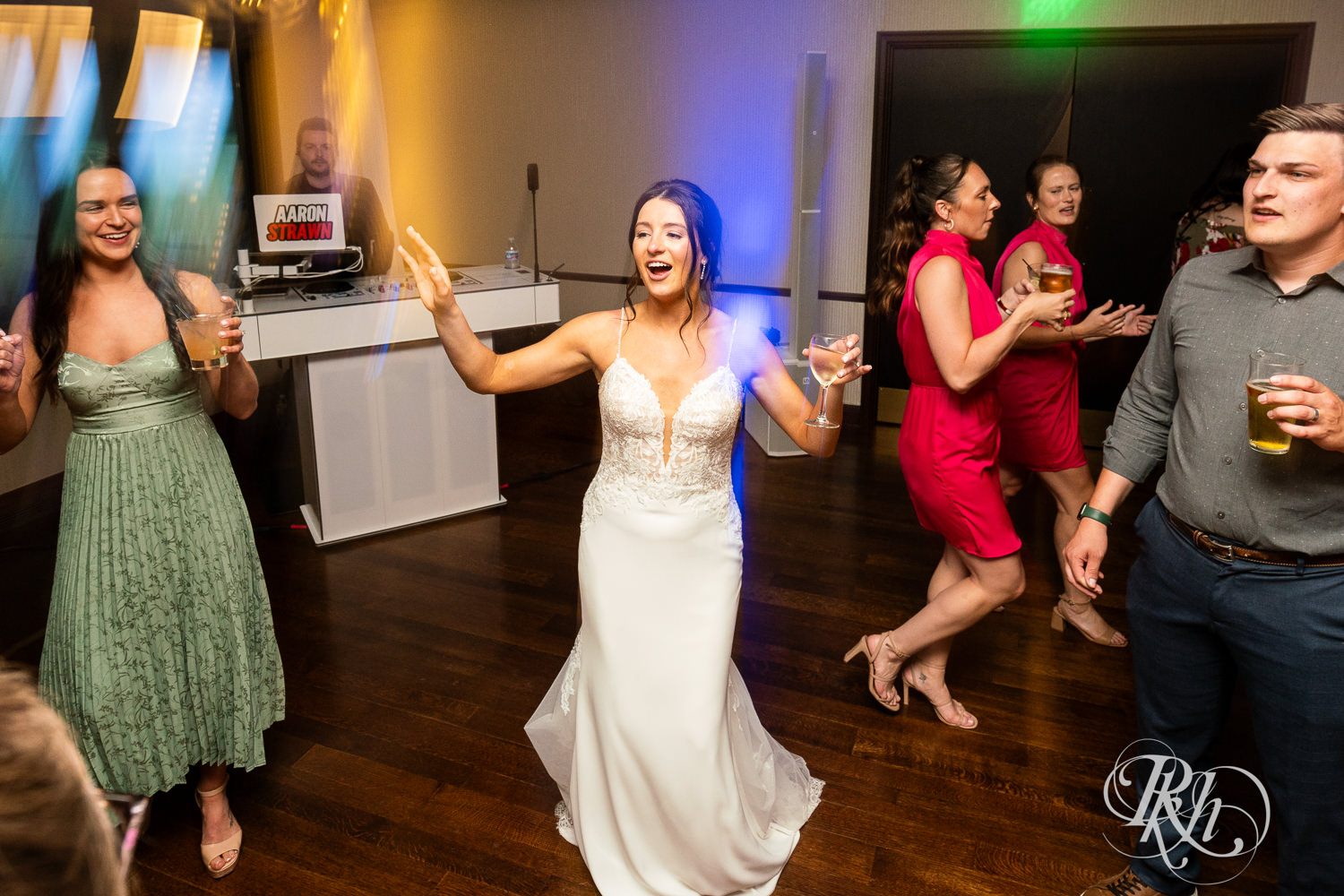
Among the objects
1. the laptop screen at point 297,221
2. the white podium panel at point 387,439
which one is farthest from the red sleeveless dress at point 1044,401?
the laptop screen at point 297,221

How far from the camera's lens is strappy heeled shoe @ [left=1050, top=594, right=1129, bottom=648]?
3.32 meters

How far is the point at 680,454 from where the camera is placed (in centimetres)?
214

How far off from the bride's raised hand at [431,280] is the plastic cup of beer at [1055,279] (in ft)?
4.74

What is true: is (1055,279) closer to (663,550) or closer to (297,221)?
(663,550)

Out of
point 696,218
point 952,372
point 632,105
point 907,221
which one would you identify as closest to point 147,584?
point 696,218

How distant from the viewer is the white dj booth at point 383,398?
3.92 metres

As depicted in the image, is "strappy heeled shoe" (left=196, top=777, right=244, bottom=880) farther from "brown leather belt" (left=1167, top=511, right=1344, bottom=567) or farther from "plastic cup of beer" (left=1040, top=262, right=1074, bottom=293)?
"plastic cup of beer" (left=1040, top=262, right=1074, bottom=293)

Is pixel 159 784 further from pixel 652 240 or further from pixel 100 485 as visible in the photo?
pixel 652 240

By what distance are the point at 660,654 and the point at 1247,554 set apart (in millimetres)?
1159

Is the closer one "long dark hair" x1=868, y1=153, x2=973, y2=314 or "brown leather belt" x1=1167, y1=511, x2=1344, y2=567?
"brown leather belt" x1=1167, y1=511, x2=1344, y2=567

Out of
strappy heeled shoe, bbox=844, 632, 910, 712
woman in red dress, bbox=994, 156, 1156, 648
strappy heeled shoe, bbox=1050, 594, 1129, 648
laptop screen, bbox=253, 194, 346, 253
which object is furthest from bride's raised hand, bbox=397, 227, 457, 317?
strappy heeled shoe, bbox=1050, 594, 1129, 648

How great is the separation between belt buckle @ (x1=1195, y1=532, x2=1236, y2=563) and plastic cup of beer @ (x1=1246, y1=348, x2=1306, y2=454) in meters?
0.23

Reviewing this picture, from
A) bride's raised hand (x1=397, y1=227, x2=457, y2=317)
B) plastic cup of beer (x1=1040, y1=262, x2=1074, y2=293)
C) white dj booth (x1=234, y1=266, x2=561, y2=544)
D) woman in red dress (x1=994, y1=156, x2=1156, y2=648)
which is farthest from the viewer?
white dj booth (x1=234, y1=266, x2=561, y2=544)

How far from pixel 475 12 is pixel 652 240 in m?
5.52
